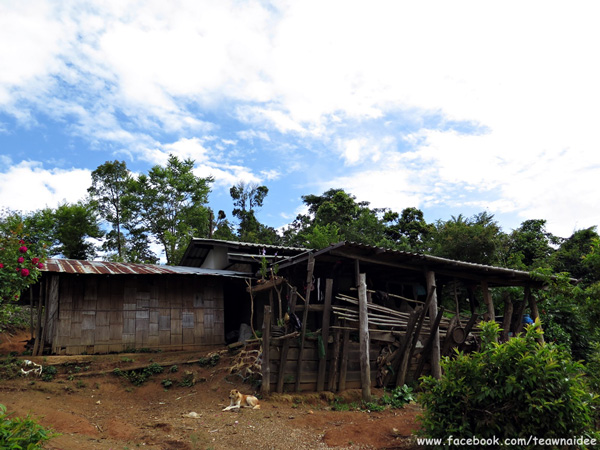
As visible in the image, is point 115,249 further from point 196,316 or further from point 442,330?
point 442,330

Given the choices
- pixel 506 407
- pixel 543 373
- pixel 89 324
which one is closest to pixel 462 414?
pixel 506 407

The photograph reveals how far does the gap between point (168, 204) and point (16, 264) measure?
22.5m

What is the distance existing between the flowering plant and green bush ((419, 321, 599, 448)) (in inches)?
266

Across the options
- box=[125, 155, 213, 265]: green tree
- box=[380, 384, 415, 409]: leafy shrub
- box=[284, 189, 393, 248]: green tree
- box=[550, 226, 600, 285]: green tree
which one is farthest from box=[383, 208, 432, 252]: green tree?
box=[380, 384, 415, 409]: leafy shrub

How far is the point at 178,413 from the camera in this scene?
7781 millimetres

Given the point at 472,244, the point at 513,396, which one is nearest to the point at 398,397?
the point at 513,396

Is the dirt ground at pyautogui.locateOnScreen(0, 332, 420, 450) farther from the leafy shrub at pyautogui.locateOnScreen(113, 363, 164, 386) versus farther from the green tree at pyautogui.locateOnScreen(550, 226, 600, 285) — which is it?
the green tree at pyautogui.locateOnScreen(550, 226, 600, 285)

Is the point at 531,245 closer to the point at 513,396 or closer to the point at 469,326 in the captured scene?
the point at 469,326

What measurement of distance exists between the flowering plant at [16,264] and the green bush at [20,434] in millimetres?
4048

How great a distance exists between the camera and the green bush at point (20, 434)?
312 cm

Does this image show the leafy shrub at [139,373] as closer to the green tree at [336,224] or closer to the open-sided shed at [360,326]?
the open-sided shed at [360,326]

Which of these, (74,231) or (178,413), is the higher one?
(74,231)

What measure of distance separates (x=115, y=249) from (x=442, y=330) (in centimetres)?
2336

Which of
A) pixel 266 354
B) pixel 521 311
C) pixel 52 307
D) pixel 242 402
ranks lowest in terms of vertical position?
pixel 242 402
